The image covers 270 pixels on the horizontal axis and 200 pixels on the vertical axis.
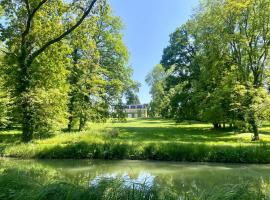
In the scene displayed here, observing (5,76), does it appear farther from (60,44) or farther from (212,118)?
(212,118)

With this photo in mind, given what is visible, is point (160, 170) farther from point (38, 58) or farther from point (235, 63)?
point (235, 63)

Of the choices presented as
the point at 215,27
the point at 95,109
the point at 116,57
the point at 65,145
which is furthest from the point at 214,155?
the point at 116,57

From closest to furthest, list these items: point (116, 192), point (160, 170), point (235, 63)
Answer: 1. point (116, 192)
2. point (160, 170)
3. point (235, 63)

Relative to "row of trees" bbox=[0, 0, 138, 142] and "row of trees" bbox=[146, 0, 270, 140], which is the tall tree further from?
"row of trees" bbox=[146, 0, 270, 140]

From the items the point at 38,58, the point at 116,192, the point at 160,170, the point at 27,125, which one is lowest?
the point at 160,170

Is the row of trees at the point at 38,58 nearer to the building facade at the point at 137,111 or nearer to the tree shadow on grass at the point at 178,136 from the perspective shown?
the tree shadow on grass at the point at 178,136

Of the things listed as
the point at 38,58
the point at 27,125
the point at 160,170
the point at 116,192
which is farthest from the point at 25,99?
the point at 116,192

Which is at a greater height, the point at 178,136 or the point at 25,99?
the point at 25,99

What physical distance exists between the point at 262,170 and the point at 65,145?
966 centimetres

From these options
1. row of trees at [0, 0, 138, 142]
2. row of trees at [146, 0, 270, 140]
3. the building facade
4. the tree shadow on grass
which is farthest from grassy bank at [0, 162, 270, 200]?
the building facade

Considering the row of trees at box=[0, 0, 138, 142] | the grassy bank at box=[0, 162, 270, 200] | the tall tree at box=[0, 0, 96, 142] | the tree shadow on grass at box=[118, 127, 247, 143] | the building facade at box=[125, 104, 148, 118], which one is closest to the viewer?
the grassy bank at box=[0, 162, 270, 200]

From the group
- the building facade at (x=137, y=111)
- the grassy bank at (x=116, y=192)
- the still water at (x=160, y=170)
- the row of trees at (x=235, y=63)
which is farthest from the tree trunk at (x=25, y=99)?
the building facade at (x=137, y=111)

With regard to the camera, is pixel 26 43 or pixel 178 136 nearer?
pixel 26 43

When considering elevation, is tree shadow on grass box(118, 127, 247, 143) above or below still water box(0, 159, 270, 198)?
above
